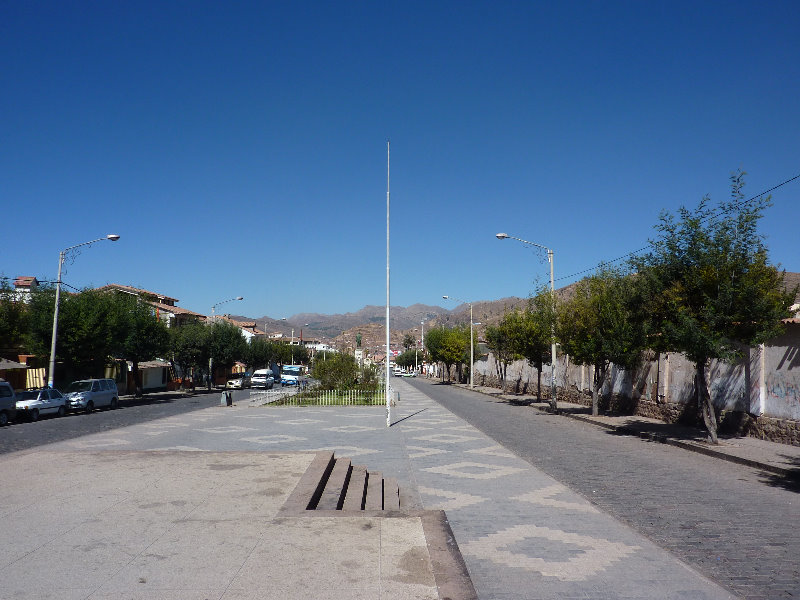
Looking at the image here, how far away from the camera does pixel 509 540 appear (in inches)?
299

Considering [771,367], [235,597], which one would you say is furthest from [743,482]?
[235,597]

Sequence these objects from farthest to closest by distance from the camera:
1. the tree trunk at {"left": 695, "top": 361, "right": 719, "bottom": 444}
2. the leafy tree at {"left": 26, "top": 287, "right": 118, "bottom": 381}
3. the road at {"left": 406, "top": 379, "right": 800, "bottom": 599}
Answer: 1. the leafy tree at {"left": 26, "top": 287, "right": 118, "bottom": 381}
2. the tree trunk at {"left": 695, "top": 361, "right": 719, "bottom": 444}
3. the road at {"left": 406, "top": 379, "right": 800, "bottom": 599}

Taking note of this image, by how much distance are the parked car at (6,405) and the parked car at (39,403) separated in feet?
3.57

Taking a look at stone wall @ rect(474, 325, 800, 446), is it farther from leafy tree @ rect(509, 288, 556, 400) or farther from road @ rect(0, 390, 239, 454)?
road @ rect(0, 390, 239, 454)

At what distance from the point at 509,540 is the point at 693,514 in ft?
10.5

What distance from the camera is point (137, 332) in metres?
43.3

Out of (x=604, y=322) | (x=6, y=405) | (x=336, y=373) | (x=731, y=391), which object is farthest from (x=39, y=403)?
(x=731, y=391)

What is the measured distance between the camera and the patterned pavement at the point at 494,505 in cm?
605

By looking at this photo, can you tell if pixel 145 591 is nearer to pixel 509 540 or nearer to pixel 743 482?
pixel 509 540

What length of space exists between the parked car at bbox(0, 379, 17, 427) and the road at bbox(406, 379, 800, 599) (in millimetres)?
19602

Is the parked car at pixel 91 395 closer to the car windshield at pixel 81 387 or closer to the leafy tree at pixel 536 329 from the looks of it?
the car windshield at pixel 81 387

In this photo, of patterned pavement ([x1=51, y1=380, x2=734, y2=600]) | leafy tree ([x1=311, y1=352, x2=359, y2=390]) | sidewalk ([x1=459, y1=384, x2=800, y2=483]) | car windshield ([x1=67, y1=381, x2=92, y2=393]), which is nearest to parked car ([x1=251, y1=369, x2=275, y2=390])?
leafy tree ([x1=311, y1=352, x2=359, y2=390])

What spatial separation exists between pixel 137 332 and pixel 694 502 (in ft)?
134

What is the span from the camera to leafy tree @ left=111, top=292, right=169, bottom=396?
4056 centimetres
